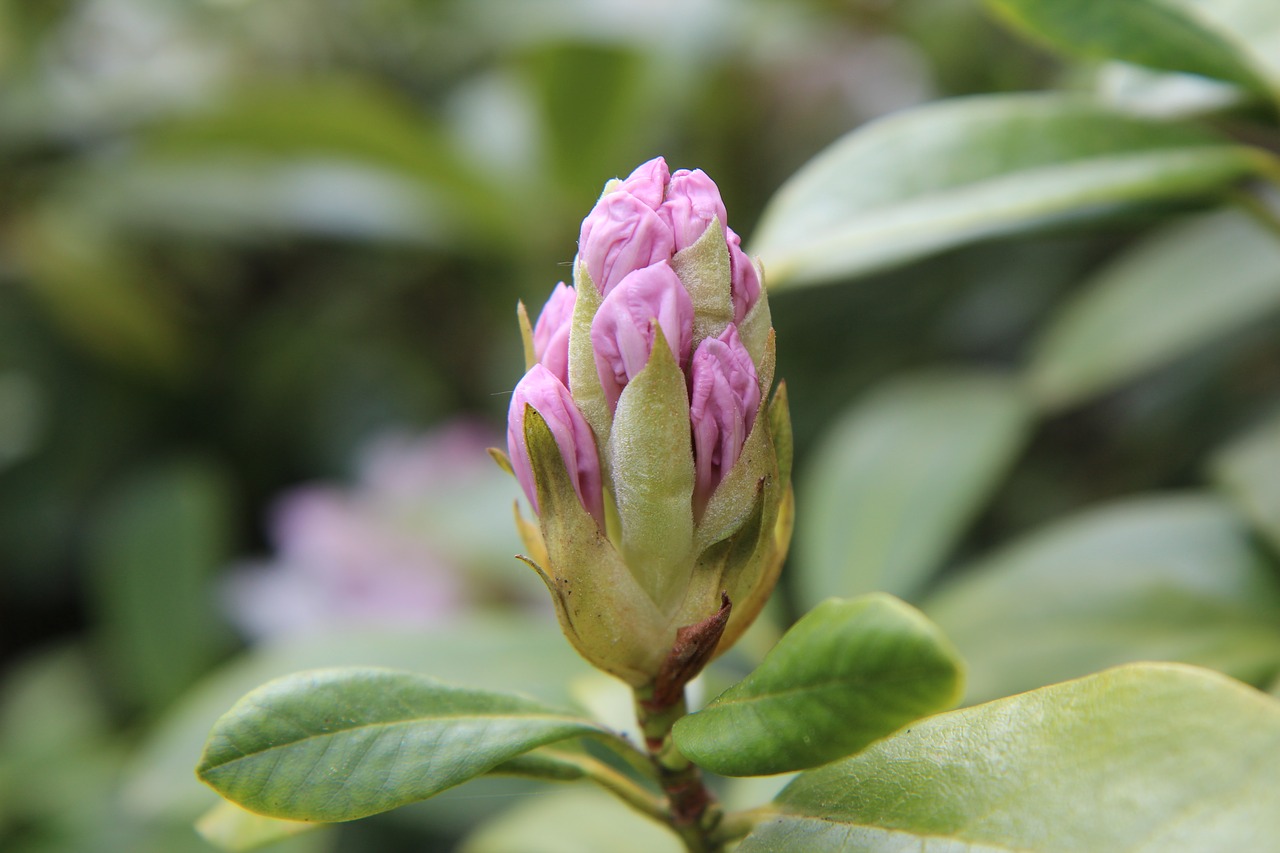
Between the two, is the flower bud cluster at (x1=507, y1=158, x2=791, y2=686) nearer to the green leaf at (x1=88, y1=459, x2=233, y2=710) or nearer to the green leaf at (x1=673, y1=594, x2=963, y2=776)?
the green leaf at (x1=673, y1=594, x2=963, y2=776)

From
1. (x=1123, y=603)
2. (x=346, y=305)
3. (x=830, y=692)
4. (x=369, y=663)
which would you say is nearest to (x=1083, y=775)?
(x=830, y=692)

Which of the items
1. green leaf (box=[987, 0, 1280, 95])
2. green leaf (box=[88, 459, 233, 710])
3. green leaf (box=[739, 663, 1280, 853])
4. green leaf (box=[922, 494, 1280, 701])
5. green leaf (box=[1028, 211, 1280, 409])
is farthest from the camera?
green leaf (box=[88, 459, 233, 710])

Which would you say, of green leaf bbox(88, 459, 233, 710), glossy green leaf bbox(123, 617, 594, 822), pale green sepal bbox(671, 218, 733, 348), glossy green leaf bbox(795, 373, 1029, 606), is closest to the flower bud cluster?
pale green sepal bbox(671, 218, 733, 348)

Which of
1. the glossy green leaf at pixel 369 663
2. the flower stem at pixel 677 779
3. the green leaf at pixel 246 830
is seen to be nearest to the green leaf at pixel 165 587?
the glossy green leaf at pixel 369 663

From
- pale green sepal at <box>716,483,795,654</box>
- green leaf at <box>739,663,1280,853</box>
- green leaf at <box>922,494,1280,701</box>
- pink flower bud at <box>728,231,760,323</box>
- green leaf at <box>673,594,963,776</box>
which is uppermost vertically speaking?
pink flower bud at <box>728,231,760,323</box>

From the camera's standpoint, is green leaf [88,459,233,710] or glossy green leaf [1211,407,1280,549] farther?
green leaf [88,459,233,710]

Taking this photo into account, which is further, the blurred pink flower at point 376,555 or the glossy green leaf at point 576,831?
the blurred pink flower at point 376,555

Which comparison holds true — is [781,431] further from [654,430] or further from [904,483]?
[904,483]

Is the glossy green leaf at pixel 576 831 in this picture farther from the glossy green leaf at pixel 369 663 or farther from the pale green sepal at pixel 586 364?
the pale green sepal at pixel 586 364
